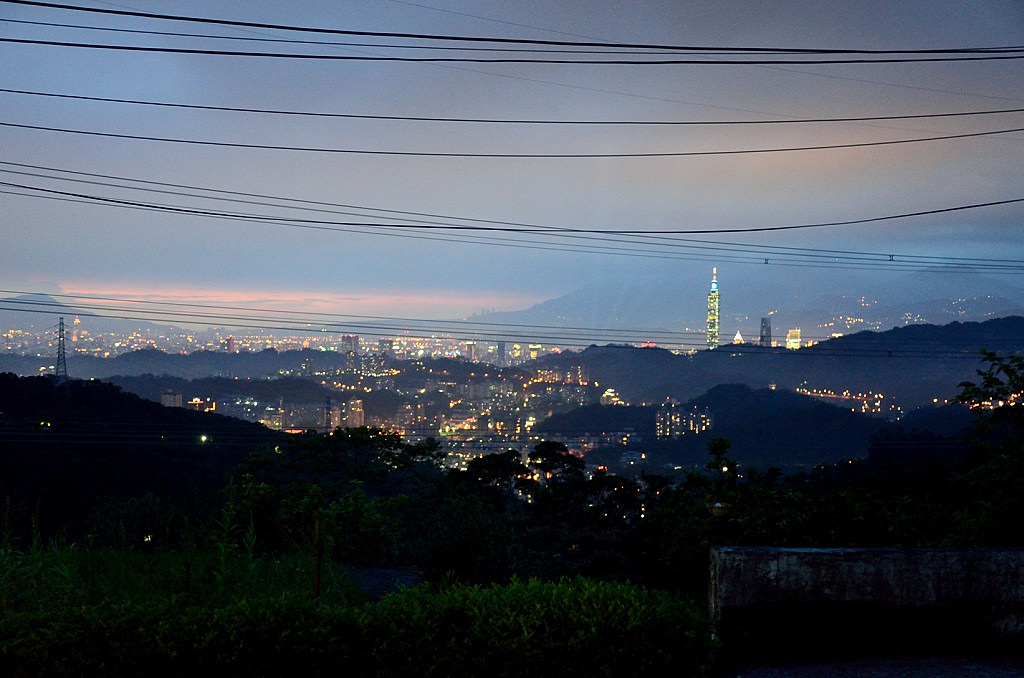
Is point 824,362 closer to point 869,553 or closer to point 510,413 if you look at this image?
point 510,413

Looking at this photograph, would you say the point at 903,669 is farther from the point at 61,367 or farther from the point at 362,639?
the point at 61,367

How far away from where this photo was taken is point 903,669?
4.27 metres

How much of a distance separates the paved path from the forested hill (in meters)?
23.5

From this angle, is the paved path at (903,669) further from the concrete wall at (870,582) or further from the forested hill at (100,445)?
the forested hill at (100,445)

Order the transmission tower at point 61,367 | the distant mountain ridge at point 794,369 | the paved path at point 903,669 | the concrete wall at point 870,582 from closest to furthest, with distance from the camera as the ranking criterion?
1. the paved path at point 903,669
2. the concrete wall at point 870,582
3. the transmission tower at point 61,367
4. the distant mountain ridge at point 794,369

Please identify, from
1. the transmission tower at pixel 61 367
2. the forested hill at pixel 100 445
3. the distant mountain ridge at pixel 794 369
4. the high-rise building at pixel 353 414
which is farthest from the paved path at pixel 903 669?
the distant mountain ridge at pixel 794 369

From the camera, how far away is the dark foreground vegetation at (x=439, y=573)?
3.78 m

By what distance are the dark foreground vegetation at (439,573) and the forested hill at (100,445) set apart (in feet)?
56.9

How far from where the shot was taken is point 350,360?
7306 centimetres

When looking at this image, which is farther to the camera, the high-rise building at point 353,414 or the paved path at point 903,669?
the high-rise building at point 353,414

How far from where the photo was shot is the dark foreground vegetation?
378 centimetres

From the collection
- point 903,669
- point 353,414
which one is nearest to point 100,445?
point 353,414

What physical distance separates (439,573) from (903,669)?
365cm

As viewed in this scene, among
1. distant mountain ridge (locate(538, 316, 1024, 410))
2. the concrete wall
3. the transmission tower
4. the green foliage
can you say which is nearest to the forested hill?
the transmission tower
